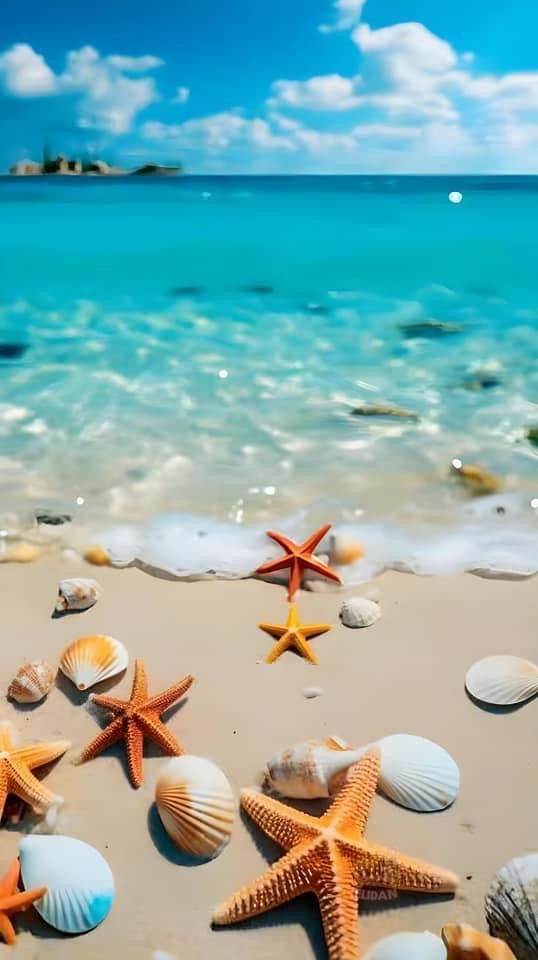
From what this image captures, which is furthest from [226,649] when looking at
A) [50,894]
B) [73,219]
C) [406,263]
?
[73,219]

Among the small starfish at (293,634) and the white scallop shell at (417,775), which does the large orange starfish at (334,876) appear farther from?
the small starfish at (293,634)

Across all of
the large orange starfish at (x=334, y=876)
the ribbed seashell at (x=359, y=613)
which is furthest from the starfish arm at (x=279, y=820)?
the ribbed seashell at (x=359, y=613)

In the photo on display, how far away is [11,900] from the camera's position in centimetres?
215

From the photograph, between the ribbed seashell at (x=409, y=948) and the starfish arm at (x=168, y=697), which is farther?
the starfish arm at (x=168, y=697)

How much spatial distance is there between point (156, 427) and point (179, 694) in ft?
12.5

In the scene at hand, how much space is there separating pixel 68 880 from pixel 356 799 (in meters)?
0.95

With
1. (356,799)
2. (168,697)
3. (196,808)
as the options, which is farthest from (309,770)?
(168,697)

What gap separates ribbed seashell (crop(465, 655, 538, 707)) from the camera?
3010 millimetres

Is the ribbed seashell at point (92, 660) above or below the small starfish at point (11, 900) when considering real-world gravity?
above

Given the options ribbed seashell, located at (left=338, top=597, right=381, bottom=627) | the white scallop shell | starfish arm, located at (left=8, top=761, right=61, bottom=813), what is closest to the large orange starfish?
the white scallop shell

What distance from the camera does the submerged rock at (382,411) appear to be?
666 cm

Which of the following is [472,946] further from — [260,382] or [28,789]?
[260,382]

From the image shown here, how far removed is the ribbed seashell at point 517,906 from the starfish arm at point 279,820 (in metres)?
0.56

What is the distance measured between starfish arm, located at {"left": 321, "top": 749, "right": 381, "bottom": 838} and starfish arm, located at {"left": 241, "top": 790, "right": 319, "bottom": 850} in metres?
0.07
